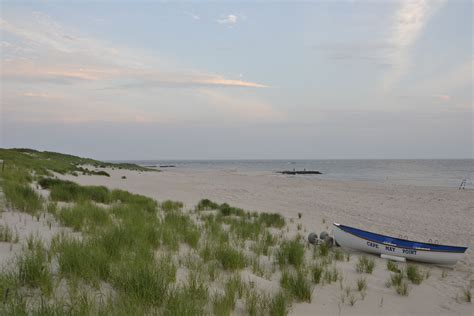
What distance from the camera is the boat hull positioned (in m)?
7.75

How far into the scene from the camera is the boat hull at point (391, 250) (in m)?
7.75

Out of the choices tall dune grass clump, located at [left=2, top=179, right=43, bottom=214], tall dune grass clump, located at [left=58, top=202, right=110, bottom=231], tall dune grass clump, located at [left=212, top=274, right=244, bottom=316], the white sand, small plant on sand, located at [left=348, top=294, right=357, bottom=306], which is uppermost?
tall dune grass clump, located at [left=2, top=179, right=43, bottom=214]

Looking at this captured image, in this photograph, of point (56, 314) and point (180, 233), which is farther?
Answer: point (180, 233)

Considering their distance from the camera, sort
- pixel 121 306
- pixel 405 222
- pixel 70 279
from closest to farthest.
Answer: pixel 121 306, pixel 70 279, pixel 405 222

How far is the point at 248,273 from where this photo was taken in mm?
5617

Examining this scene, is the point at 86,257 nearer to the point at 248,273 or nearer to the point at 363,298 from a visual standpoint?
the point at 248,273

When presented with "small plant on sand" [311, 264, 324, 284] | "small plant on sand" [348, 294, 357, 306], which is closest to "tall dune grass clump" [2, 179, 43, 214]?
"small plant on sand" [311, 264, 324, 284]

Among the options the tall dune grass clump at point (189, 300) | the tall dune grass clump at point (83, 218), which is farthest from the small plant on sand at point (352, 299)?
the tall dune grass clump at point (83, 218)

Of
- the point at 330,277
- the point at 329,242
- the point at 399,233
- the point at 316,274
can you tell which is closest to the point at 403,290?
the point at 330,277

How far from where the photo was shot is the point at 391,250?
8312mm

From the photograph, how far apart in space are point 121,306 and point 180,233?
4219 mm

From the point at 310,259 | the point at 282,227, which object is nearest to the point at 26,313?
the point at 310,259

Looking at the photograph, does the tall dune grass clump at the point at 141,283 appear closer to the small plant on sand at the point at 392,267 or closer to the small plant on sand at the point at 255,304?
the small plant on sand at the point at 255,304

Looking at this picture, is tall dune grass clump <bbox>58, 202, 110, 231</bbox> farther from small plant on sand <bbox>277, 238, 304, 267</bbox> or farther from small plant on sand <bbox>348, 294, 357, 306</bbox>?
small plant on sand <bbox>348, 294, 357, 306</bbox>
